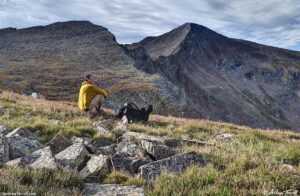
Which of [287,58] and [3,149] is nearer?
[3,149]

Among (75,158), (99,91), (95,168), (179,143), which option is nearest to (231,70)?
(99,91)

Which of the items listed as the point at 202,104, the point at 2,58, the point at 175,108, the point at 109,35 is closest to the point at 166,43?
the point at 202,104

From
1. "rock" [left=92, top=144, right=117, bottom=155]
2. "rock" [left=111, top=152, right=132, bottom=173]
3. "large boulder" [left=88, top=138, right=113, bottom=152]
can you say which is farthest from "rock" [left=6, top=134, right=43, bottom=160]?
"rock" [left=111, top=152, right=132, bottom=173]

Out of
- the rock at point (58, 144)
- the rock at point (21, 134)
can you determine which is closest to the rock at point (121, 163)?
the rock at point (58, 144)

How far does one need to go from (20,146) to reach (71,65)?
59934mm

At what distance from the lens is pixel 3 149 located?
812 cm

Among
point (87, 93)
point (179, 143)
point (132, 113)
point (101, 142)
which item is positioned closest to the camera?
point (101, 142)

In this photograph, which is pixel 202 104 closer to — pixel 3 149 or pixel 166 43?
pixel 166 43

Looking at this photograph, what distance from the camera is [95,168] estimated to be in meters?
7.81

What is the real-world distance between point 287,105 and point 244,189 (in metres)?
137

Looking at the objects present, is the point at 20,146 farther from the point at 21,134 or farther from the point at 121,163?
the point at 121,163

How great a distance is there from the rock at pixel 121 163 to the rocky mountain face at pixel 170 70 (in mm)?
42941

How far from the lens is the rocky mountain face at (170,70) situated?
5697cm

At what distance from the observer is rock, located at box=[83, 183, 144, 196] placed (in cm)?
680
